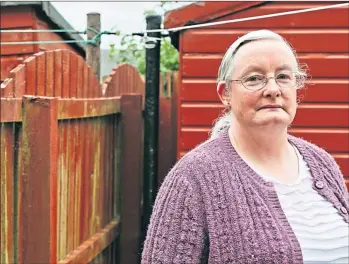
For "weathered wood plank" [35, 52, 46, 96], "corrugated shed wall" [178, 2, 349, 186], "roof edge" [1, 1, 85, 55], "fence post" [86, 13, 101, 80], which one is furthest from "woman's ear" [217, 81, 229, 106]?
"roof edge" [1, 1, 85, 55]

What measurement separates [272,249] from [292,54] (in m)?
0.62

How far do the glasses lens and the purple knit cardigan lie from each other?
232mm

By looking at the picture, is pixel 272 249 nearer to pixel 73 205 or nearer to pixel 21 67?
pixel 21 67

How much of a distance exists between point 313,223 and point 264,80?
46 cm

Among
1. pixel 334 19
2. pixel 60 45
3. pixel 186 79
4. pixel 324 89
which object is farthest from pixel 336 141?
pixel 60 45

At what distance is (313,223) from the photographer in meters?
1.94

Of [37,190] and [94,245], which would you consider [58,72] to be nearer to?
[37,190]

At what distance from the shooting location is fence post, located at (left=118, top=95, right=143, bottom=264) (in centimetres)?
490

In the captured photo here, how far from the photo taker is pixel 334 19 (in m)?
4.45

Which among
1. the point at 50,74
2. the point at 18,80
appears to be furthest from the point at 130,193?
the point at 18,80

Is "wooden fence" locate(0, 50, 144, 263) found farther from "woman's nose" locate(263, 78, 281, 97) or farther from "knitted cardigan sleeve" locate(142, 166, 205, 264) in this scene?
"woman's nose" locate(263, 78, 281, 97)

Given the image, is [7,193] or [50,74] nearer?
[7,193]

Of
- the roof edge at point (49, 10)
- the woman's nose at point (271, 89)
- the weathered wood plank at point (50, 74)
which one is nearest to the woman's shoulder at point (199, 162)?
the woman's nose at point (271, 89)

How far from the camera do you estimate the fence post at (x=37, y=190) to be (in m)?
2.91
